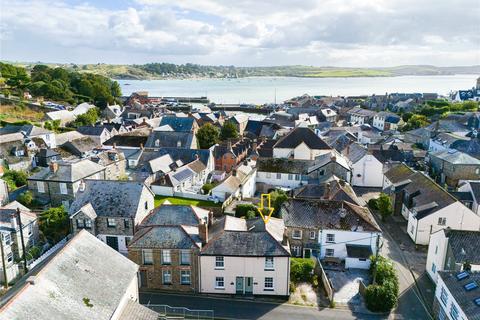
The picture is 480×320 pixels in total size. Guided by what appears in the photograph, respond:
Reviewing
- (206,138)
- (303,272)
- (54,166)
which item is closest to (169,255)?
(303,272)

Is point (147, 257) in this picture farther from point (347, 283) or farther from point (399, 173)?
point (399, 173)

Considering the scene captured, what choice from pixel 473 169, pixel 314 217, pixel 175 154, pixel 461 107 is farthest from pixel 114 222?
pixel 461 107

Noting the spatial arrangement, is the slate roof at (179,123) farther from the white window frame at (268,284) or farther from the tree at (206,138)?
the white window frame at (268,284)

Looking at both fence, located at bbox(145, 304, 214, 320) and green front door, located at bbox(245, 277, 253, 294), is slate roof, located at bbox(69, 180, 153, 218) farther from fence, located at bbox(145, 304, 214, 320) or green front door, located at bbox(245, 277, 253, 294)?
green front door, located at bbox(245, 277, 253, 294)

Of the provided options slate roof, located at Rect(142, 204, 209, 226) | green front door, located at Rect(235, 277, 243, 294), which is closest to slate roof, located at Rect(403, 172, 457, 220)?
green front door, located at Rect(235, 277, 243, 294)

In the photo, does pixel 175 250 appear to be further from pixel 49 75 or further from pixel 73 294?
pixel 49 75
